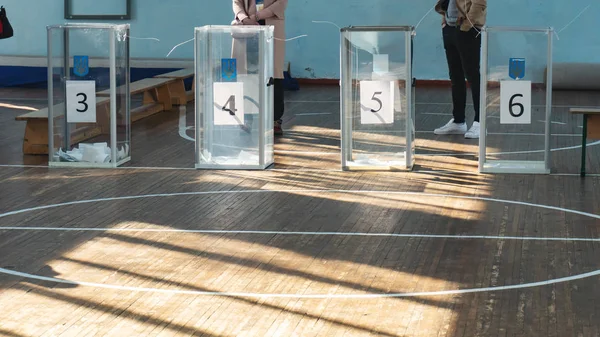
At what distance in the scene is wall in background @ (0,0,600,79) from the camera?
45.4ft

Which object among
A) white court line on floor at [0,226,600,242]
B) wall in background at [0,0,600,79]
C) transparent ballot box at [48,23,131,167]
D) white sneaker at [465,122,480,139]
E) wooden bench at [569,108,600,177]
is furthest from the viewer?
wall in background at [0,0,600,79]

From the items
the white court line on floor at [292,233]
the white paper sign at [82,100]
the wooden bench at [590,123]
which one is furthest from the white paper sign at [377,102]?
the white court line on floor at [292,233]

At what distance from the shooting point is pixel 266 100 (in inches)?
313

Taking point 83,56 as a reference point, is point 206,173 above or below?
below

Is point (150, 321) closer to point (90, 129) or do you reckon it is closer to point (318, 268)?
point (318, 268)

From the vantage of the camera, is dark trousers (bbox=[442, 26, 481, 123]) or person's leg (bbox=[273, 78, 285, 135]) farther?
person's leg (bbox=[273, 78, 285, 135])

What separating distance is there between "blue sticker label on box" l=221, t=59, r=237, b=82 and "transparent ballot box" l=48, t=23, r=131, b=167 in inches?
31.7

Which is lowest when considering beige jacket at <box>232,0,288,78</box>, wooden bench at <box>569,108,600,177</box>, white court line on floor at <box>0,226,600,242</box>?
white court line on floor at <box>0,226,600,242</box>

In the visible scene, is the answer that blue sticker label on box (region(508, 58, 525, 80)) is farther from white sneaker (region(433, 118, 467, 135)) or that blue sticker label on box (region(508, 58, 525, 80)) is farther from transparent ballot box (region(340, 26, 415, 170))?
white sneaker (region(433, 118, 467, 135))

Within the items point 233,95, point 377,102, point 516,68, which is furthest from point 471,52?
point 233,95

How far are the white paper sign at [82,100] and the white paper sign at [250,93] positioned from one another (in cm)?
109

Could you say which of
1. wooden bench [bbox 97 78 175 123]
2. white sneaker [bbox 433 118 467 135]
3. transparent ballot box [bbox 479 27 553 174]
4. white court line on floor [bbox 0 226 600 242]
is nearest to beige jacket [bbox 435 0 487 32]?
white sneaker [bbox 433 118 467 135]

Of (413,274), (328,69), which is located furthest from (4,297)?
(328,69)

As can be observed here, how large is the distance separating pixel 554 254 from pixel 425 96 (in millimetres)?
7735
